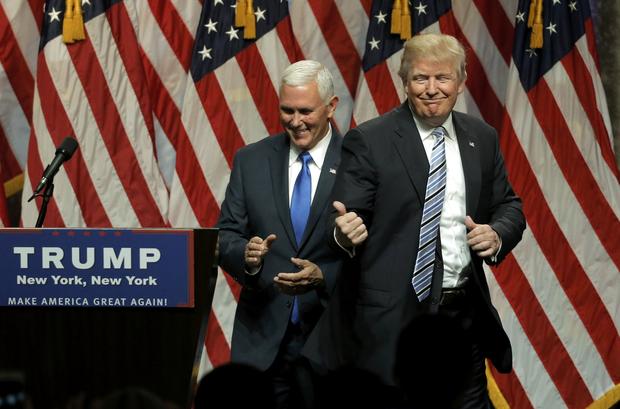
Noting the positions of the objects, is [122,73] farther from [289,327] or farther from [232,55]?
[289,327]

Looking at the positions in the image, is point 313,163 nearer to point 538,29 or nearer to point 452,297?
point 452,297

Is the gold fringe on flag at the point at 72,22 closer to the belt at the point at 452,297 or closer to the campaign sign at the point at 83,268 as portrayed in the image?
the campaign sign at the point at 83,268

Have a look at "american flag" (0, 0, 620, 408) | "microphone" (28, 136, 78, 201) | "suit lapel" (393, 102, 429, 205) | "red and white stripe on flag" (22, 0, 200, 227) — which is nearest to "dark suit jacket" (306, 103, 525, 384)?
Answer: "suit lapel" (393, 102, 429, 205)

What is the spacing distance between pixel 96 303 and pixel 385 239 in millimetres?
918

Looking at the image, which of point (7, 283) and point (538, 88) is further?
point (538, 88)

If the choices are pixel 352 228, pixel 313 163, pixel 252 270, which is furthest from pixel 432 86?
pixel 252 270

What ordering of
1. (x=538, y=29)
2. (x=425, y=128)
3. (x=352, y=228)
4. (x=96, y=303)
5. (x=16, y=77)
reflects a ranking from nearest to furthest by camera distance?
(x=96, y=303)
(x=352, y=228)
(x=425, y=128)
(x=538, y=29)
(x=16, y=77)

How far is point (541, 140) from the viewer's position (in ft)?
19.0

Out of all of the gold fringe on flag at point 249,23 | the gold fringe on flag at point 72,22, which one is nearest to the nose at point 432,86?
the gold fringe on flag at point 249,23

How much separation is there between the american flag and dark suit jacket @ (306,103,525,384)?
224cm

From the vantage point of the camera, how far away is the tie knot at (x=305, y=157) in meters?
4.01

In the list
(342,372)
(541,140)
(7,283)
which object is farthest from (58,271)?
(541,140)

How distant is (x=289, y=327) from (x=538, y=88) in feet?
8.28

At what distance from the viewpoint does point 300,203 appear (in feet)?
13.1
